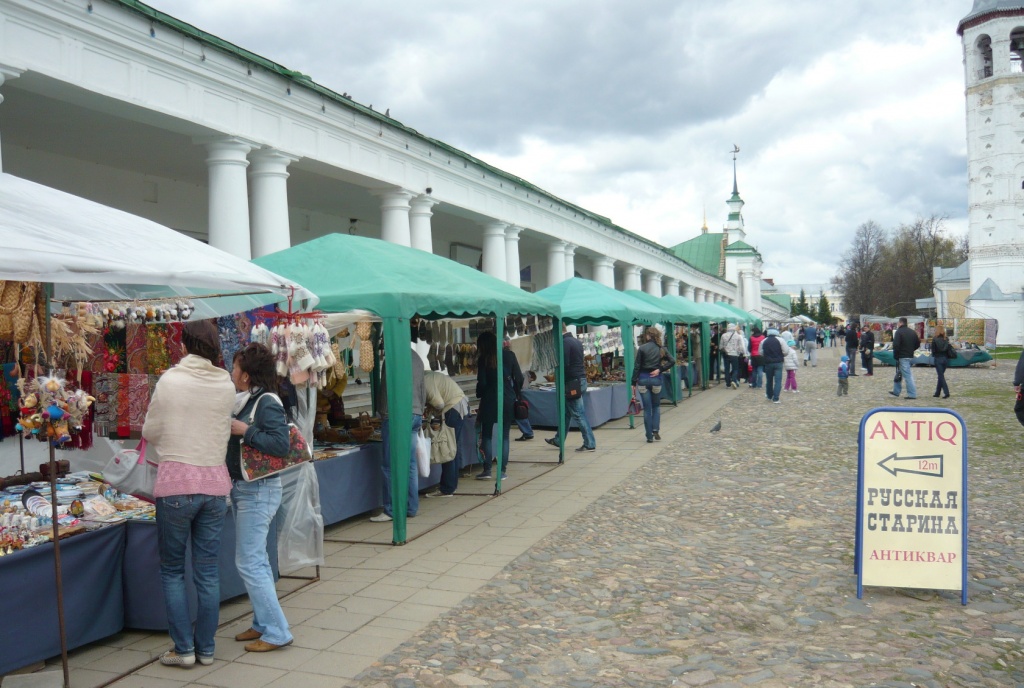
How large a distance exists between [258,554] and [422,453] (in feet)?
11.4

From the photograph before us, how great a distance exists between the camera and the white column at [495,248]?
20953mm

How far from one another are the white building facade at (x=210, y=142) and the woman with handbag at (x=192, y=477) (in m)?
6.56

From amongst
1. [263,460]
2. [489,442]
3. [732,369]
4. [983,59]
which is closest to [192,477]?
[263,460]

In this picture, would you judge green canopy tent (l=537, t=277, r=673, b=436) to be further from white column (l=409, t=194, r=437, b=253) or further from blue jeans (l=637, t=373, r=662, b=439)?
white column (l=409, t=194, r=437, b=253)

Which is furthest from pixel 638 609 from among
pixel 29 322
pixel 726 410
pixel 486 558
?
pixel 726 410

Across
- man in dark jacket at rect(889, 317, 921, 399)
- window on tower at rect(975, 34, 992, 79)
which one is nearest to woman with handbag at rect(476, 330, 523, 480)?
man in dark jacket at rect(889, 317, 921, 399)

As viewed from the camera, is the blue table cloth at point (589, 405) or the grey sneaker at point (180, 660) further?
the blue table cloth at point (589, 405)

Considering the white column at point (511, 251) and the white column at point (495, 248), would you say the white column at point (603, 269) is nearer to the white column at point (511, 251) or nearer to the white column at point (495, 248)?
the white column at point (511, 251)

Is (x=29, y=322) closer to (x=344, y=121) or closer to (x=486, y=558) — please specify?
(x=486, y=558)

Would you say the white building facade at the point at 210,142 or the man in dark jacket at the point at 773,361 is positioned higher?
the white building facade at the point at 210,142

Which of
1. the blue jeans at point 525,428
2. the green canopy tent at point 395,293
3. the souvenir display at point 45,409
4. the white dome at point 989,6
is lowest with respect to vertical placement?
the blue jeans at point 525,428

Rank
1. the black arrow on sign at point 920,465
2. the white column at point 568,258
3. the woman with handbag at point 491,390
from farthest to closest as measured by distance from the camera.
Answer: the white column at point 568,258 → the woman with handbag at point 491,390 → the black arrow on sign at point 920,465

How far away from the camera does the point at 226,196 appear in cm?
1195

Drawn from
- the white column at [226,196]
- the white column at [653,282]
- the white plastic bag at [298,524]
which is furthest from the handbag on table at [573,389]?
the white column at [653,282]
